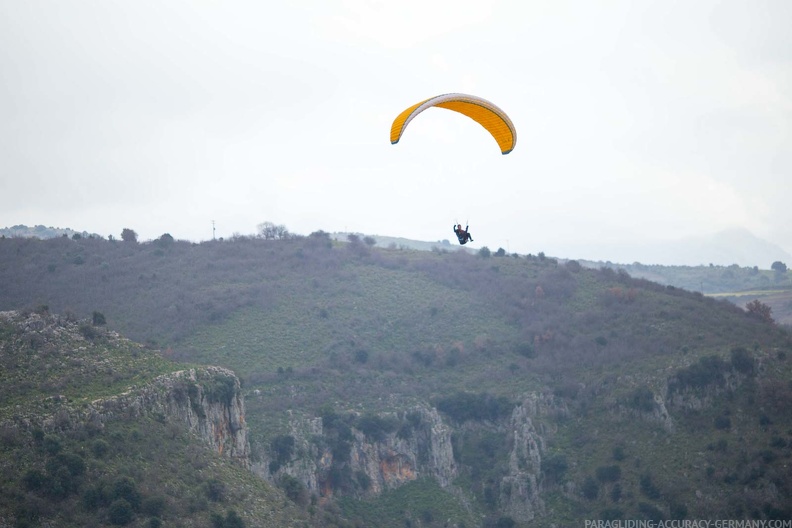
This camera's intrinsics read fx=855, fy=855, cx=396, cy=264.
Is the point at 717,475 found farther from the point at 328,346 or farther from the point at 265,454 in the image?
the point at 328,346

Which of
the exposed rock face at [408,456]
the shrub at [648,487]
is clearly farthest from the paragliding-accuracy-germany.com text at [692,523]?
the exposed rock face at [408,456]

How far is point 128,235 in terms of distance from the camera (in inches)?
4343

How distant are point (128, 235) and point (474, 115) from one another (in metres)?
78.7

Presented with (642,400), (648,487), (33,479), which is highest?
(33,479)

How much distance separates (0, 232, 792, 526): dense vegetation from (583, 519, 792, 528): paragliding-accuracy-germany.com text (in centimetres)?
57

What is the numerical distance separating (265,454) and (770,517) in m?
32.8

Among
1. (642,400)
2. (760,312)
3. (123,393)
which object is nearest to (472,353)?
(642,400)

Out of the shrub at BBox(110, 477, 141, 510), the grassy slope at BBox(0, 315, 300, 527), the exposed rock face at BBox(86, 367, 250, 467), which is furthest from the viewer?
the exposed rock face at BBox(86, 367, 250, 467)

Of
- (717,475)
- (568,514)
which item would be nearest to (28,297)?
(568,514)

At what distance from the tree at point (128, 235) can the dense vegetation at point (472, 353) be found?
3886 millimetres

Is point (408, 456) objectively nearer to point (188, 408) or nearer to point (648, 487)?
point (648, 487)

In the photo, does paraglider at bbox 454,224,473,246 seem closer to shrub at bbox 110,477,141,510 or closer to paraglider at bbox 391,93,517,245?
paraglider at bbox 391,93,517,245

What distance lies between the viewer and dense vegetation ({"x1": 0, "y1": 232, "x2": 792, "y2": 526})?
59.2 meters

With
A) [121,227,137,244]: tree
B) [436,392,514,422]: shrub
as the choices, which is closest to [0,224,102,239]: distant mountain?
[121,227,137,244]: tree
